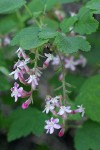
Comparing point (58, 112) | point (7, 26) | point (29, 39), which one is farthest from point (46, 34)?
point (7, 26)

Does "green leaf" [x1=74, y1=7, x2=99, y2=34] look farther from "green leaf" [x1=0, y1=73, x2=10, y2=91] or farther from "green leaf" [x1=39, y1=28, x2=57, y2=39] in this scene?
"green leaf" [x1=0, y1=73, x2=10, y2=91]

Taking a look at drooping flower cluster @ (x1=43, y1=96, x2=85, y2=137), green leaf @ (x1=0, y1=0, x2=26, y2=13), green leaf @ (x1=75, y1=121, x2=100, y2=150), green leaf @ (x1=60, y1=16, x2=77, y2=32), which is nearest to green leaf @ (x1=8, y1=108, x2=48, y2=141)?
green leaf @ (x1=75, y1=121, x2=100, y2=150)

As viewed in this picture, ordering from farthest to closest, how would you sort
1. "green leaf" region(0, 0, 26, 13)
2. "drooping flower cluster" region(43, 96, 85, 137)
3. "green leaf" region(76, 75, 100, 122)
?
"green leaf" region(76, 75, 100, 122) → "green leaf" region(0, 0, 26, 13) → "drooping flower cluster" region(43, 96, 85, 137)

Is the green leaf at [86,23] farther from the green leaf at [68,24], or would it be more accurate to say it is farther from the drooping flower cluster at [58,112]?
the drooping flower cluster at [58,112]

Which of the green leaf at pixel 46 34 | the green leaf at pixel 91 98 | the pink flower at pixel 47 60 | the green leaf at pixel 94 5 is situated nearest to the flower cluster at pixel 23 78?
the pink flower at pixel 47 60

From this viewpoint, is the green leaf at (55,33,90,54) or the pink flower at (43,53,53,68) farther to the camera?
the pink flower at (43,53,53,68)

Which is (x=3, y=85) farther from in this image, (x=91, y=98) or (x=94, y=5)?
(x=94, y=5)

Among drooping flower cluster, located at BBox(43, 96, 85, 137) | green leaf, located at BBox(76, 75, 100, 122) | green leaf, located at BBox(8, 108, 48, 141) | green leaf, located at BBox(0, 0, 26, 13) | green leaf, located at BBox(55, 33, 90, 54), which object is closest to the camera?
green leaf, located at BBox(55, 33, 90, 54)
